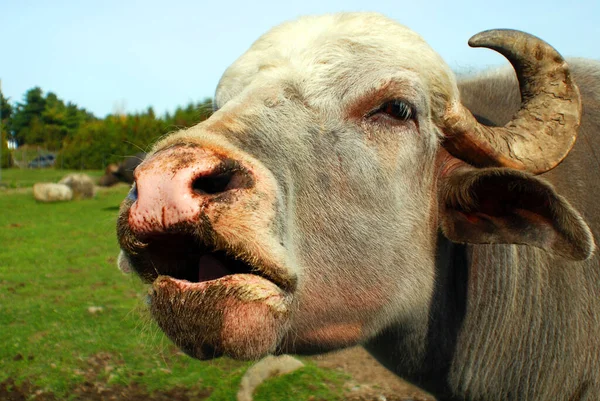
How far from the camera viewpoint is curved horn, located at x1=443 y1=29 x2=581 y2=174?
2768 mm

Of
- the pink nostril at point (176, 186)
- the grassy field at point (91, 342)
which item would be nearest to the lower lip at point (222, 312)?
the pink nostril at point (176, 186)

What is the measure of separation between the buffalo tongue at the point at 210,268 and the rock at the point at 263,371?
3216 millimetres

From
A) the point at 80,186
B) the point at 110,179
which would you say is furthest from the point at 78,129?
the point at 80,186

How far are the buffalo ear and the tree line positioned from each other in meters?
1.64

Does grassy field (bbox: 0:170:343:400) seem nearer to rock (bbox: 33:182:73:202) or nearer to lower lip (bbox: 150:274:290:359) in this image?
lower lip (bbox: 150:274:290:359)

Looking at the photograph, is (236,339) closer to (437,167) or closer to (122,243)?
(122,243)

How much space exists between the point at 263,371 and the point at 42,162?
170ft

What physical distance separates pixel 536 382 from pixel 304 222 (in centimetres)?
162

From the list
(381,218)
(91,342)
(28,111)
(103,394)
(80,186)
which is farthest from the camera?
(28,111)

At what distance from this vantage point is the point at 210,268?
2.20 meters

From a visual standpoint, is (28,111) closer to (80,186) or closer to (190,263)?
(80,186)

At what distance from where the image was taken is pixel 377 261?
8.60 feet

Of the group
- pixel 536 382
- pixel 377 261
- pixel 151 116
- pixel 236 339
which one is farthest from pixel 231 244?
pixel 151 116

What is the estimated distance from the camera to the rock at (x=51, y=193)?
22.7m
